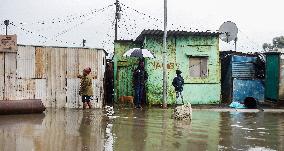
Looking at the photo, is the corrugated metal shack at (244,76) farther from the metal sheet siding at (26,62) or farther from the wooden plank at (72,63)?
the metal sheet siding at (26,62)

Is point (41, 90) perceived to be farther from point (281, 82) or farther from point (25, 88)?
point (281, 82)

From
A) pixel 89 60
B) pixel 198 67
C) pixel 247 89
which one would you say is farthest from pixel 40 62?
pixel 247 89

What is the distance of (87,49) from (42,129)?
291 inches

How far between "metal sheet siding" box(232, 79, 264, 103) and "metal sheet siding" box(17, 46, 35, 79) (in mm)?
10462

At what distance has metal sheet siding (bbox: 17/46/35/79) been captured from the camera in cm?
1550

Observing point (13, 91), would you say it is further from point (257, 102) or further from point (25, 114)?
point (257, 102)

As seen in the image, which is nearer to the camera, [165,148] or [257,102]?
[165,148]

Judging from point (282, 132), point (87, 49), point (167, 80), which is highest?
point (87, 49)

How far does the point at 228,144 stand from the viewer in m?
7.67

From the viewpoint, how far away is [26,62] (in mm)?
15586

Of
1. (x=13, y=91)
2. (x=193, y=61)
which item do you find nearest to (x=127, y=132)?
(x=13, y=91)

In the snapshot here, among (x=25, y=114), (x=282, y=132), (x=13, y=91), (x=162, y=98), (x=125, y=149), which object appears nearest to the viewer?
(x=125, y=149)

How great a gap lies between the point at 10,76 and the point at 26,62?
0.85m

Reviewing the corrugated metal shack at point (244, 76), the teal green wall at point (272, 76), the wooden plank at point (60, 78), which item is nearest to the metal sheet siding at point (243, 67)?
the corrugated metal shack at point (244, 76)
